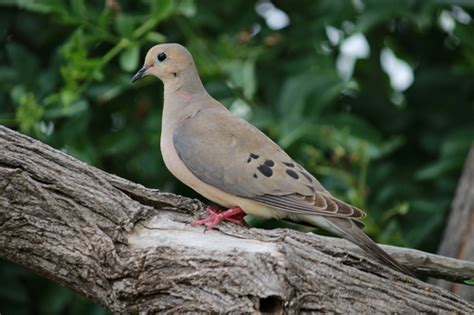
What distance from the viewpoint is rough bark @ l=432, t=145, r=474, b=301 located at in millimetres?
4301

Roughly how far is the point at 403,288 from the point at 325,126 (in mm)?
1449

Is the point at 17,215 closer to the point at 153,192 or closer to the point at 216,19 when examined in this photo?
the point at 153,192

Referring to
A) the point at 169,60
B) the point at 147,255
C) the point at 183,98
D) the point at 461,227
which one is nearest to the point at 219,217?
the point at 147,255

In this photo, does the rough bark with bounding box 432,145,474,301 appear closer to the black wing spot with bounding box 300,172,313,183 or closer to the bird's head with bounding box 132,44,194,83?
the black wing spot with bounding box 300,172,313,183

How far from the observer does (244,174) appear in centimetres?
354

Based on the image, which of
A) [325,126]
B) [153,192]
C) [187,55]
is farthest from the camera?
[325,126]

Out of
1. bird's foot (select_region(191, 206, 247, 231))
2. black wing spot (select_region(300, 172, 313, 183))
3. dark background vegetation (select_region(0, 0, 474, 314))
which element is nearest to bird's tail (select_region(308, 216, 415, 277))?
black wing spot (select_region(300, 172, 313, 183))

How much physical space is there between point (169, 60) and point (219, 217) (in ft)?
3.33

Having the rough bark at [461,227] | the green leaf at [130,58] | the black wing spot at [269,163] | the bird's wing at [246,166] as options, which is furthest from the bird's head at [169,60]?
the rough bark at [461,227]

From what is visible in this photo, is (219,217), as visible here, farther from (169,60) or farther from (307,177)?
(169,60)

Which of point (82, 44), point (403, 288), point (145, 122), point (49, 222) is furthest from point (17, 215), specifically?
point (145, 122)

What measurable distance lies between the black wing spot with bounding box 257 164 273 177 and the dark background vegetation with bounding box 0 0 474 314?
0.74 metres

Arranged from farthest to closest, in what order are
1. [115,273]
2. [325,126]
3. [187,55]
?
[325,126] < [187,55] < [115,273]

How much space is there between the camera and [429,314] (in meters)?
3.11
